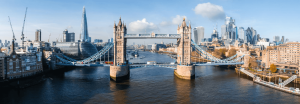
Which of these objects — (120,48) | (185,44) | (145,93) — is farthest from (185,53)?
(145,93)

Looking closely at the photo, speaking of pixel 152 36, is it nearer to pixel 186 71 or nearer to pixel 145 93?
pixel 186 71

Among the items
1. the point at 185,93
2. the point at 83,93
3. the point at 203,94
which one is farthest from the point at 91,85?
the point at 203,94

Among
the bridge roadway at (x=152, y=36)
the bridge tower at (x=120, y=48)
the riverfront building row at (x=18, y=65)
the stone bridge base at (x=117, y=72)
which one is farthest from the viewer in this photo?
the bridge roadway at (x=152, y=36)

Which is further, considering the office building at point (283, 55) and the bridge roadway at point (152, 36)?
the office building at point (283, 55)

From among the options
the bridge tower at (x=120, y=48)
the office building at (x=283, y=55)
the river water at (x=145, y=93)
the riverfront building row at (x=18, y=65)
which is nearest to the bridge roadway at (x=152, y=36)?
the bridge tower at (x=120, y=48)

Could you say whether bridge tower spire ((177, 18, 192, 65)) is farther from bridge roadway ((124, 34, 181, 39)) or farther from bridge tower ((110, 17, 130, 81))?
bridge tower ((110, 17, 130, 81))

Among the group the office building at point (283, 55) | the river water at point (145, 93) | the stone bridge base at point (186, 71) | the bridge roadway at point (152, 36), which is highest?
the bridge roadway at point (152, 36)

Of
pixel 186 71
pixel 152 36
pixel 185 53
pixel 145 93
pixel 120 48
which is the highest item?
pixel 152 36

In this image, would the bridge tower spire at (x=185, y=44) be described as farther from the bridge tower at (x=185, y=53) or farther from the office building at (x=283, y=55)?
the office building at (x=283, y=55)

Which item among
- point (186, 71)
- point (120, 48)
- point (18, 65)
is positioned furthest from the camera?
point (18, 65)

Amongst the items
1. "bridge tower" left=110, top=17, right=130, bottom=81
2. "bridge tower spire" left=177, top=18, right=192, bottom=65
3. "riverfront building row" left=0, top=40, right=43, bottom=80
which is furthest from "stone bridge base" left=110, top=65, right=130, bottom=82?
"riverfront building row" left=0, top=40, right=43, bottom=80

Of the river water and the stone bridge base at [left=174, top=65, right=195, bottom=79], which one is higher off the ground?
the stone bridge base at [left=174, top=65, right=195, bottom=79]

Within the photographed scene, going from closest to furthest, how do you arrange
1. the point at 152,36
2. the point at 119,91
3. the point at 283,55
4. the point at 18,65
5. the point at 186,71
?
1. the point at 119,91
2. the point at 186,71
3. the point at 18,65
4. the point at 152,36
5. the point at 283,55

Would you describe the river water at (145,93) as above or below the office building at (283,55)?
below
